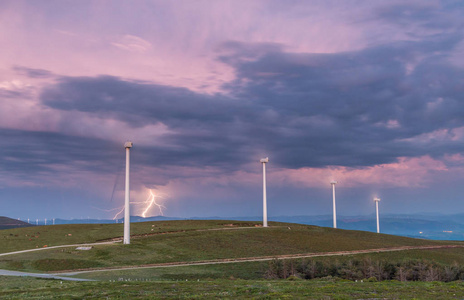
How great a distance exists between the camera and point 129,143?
84.5 metres

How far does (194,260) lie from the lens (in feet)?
233

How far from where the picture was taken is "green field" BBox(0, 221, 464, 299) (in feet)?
98.8

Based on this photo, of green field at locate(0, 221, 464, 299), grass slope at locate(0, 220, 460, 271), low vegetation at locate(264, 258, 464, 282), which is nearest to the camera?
green field at locate(0, 221, 464, 299)

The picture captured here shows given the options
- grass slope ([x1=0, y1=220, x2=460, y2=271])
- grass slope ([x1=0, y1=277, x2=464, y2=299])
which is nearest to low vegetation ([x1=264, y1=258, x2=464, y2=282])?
grass slope ([x1=0, y1=277, x2=464, y2=299])

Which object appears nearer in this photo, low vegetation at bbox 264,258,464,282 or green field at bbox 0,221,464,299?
green field at bbox 0,221,464,299

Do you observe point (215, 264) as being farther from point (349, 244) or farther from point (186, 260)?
point (349, 244)

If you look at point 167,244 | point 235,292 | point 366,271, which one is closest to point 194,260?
point 167,244

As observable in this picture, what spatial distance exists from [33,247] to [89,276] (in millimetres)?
40206

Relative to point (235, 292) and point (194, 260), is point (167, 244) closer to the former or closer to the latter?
point (194, 260)

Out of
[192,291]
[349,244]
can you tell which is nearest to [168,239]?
[349,244]

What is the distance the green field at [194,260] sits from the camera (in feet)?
98.8

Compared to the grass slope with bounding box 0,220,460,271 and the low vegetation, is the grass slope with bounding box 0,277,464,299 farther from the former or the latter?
the grass slope with bounding box 0,220,460,271

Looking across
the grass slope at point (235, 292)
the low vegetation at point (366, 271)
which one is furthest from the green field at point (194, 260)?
the low vegetation at point (366, 271)

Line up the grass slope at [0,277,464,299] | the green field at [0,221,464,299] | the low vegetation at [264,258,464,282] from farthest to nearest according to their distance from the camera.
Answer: the low vegetation at [264,258,464,282] < the green field at [0,221,464,299] < the grass slope at [0,277,464,299]
